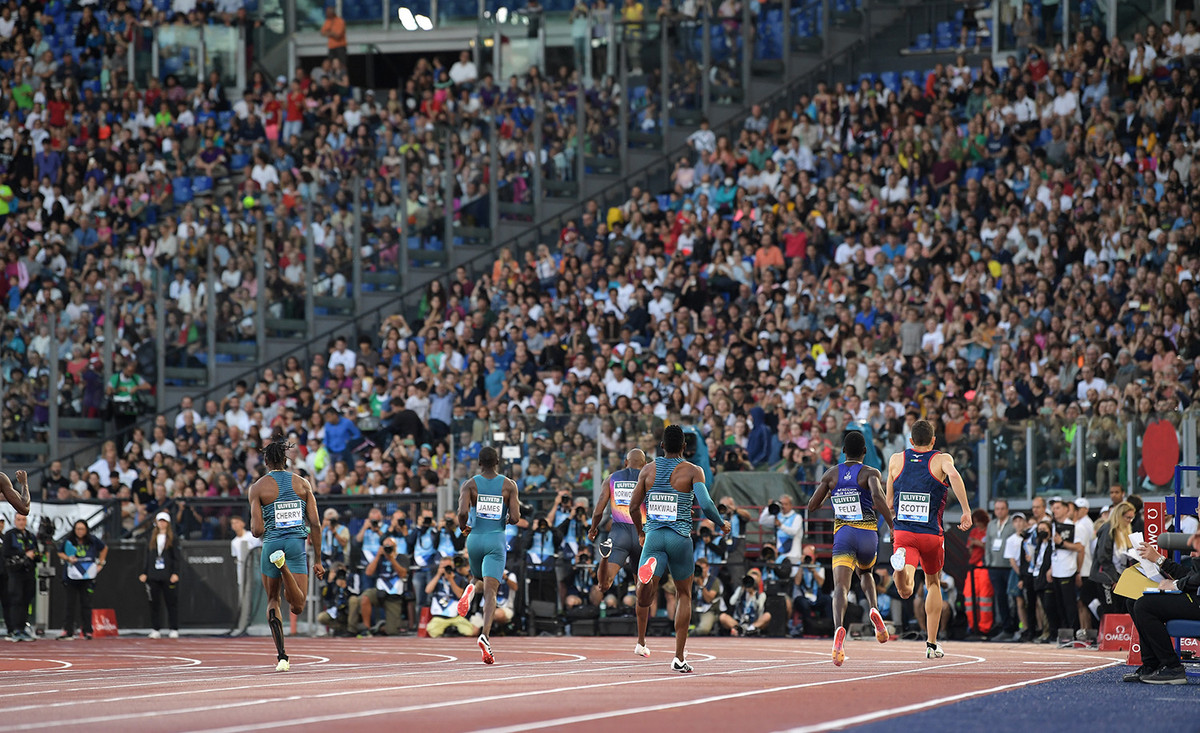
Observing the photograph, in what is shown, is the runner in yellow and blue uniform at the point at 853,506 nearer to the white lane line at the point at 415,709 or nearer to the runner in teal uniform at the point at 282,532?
the white lane line at the point at 415,709

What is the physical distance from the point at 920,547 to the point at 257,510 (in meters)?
6.25

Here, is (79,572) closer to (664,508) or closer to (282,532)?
(282,532)

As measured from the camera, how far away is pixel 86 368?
32438mm

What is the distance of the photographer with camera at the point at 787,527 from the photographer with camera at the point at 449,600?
452cm

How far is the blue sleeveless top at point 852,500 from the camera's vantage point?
16.3 meters

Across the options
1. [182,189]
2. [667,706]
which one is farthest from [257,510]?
[182,189]

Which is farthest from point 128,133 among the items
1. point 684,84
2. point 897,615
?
point 897,615

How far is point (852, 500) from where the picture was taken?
16281 millimetres

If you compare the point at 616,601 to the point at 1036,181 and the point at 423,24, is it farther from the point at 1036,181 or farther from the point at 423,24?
the point at 423,24

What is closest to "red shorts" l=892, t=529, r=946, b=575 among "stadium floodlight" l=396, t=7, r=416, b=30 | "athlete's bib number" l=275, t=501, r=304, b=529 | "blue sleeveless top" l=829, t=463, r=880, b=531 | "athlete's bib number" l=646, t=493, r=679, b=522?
"blue sleeveless top" l=829, t=463, r=880, b=531

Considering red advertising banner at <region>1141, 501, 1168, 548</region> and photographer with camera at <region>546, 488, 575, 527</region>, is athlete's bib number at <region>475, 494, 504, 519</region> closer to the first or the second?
red advertising banner at <region>1141, 501, 1168, 548</region>

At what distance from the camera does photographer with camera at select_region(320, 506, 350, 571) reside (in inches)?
1057

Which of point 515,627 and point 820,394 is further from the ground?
point 820,394

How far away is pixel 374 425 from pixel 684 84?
10924mm
